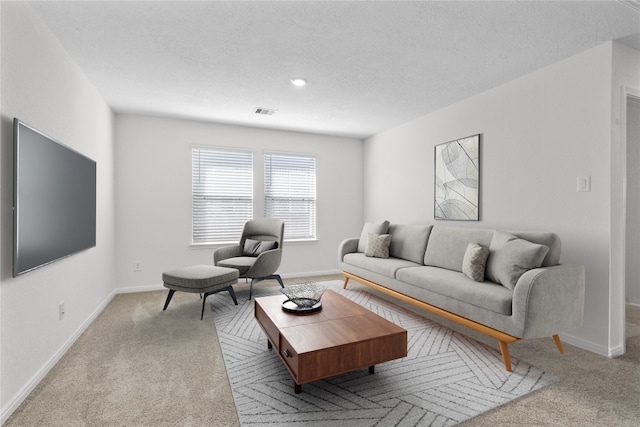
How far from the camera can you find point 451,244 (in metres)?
3.52

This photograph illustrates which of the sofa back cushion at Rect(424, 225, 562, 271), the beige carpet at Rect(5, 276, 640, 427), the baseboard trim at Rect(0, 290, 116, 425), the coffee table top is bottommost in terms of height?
the beige carpet at Rect(5, 276, 640, 427)

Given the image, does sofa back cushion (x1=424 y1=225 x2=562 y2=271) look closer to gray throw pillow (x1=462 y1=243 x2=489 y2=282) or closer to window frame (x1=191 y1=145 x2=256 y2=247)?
gray throw pillow (x1=462 y1=243 x2=489 y2=282)

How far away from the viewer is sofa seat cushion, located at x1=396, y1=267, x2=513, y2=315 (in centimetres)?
239

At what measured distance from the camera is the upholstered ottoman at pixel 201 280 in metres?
3.39

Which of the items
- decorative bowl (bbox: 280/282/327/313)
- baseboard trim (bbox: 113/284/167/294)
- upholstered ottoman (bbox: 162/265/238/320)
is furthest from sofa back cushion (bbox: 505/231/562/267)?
baseboard trim (bbox: 113/284/167/294)

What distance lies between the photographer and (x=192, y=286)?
11.2 feet

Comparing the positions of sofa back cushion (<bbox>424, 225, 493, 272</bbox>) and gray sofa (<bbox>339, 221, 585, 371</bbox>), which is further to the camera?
sofa back cushion (<bbox>424, 225, 493, 272</bbox>)

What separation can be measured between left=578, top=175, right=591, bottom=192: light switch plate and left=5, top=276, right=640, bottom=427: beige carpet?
134 centimetres

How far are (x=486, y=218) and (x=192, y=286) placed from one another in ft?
10.8

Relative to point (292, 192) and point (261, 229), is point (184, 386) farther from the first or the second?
point (292, 192)

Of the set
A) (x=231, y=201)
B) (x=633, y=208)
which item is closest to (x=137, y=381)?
(x=231, y=201)

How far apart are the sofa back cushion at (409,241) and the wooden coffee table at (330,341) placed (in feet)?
5.64

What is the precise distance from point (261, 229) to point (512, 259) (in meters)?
3.27

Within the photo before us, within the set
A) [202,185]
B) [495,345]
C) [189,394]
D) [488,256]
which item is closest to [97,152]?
[202,185]
